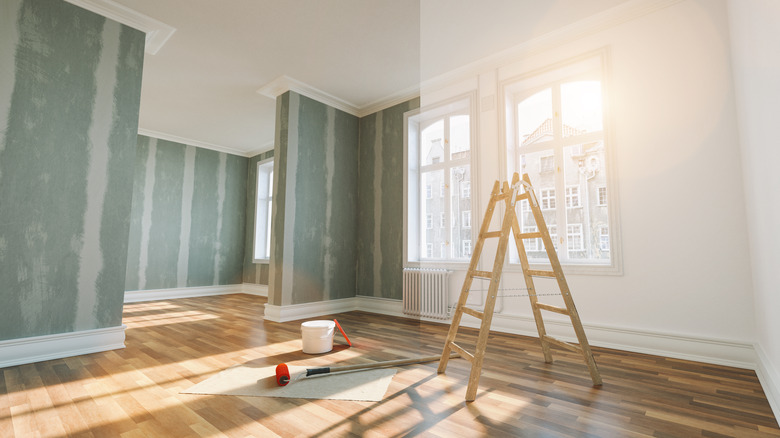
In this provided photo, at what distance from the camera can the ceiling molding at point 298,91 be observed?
4.79 meters

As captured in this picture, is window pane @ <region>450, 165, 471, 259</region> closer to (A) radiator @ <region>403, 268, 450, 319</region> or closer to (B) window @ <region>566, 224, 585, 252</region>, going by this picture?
(A) radiator @ <region>403, 268, 450, 319</region>

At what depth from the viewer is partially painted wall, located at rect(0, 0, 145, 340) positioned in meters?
2.77

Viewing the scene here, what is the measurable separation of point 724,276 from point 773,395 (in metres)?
1.11

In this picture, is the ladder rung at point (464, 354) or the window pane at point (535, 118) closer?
the ladder rung at point (464, 354)

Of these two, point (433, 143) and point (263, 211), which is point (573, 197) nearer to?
point (433, 143)

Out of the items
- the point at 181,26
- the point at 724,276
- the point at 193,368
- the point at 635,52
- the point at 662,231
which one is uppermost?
the point at 181,26

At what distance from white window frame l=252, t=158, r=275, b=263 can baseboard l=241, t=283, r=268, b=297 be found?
58 cm

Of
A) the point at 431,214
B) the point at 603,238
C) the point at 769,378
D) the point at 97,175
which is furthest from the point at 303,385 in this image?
the point at 431,214

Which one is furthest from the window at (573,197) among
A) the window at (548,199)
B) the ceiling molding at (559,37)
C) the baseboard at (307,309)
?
the baseboard at (307,309)

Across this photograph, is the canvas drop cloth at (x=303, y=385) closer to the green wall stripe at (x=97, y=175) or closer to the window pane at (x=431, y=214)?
the green wall stripe at (x=97, y=175)

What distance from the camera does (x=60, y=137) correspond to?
298 cm

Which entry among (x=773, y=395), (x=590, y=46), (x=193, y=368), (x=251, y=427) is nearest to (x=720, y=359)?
(x=773, y=395)

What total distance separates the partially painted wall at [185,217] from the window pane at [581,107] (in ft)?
21.8

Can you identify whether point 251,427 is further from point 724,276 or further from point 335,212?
point 335,212
